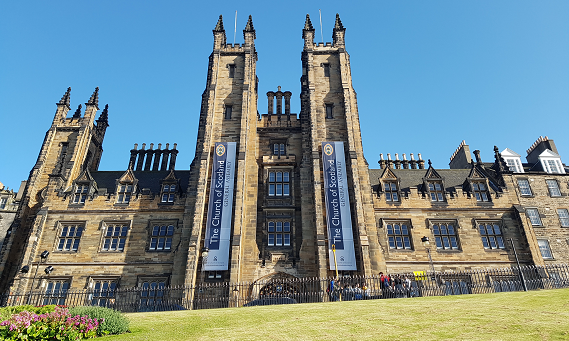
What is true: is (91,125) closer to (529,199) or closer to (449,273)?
(449,273)

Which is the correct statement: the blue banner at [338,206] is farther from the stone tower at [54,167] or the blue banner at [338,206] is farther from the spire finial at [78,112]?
the spire finial at [78,112]

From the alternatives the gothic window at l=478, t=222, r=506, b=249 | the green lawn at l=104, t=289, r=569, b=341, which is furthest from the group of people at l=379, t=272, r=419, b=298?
the gothic window at l=478, t=222, r=506, b=249

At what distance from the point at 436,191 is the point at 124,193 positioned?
26.0 m

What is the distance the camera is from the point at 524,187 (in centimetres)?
3050

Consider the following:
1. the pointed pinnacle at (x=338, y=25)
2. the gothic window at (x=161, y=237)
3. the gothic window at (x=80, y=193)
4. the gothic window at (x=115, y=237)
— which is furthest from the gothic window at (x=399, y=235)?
the gothic window at (x=80, y=193)

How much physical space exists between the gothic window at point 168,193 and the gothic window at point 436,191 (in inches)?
839

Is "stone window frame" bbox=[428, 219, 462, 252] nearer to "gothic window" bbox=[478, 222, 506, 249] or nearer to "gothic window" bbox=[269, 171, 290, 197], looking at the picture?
"gothic window" bbox=[478, 222, 506, 249]

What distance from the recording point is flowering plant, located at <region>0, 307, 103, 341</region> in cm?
1124

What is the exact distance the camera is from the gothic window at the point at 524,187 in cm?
3028

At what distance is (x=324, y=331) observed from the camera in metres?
11.4

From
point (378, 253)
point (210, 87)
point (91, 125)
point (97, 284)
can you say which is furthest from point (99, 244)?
point (378, 253)

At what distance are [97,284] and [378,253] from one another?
2026 centimetres

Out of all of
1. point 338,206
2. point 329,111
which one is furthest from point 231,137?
point 338,206

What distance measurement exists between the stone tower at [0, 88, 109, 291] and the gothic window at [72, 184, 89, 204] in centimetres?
120
